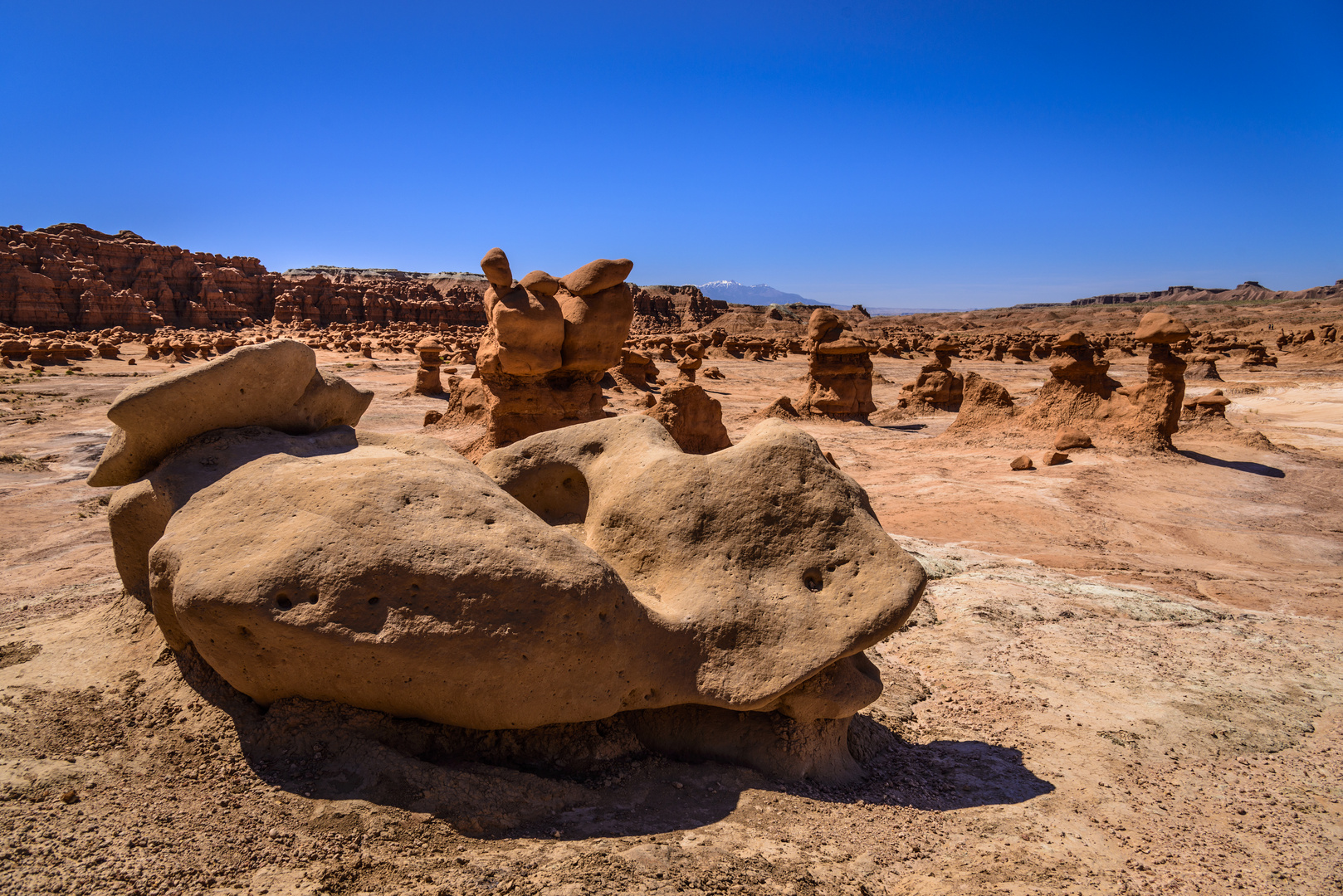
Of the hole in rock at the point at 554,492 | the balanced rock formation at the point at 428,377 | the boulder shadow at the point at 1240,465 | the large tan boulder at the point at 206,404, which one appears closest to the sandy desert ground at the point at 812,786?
the large tan boulder at the point at 206,404

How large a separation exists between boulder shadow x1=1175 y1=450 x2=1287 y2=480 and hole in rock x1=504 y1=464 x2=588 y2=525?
1161 cm

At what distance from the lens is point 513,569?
2656mm

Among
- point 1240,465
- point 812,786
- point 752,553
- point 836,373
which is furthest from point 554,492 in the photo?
point 836,373

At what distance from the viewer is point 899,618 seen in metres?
3.07

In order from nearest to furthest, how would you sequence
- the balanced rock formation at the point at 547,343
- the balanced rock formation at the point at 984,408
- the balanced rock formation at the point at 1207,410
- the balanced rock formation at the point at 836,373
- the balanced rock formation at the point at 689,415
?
1. the balanced rock formation at the point at 547,343
2. the balanced rock formation at the point at 689,415
3. the balanced rock formation at the point at 1207,410
4. the balanced rock formation at the point at 984,408
5. the balanced rock formation at the point at 836,373

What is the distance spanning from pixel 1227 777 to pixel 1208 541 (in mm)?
5603

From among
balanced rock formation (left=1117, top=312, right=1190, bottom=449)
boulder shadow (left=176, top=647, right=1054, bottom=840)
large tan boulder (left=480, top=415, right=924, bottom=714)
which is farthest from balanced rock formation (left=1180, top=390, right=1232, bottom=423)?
large tan boulder (left=480, top=415, right=924, bottom=714)

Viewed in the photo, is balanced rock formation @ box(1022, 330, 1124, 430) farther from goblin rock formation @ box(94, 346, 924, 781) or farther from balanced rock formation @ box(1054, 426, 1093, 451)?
goblin rock formation @ box(94, 346, 924, 781)

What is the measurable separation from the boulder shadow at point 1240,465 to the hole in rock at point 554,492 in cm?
1161

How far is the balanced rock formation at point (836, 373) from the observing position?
54.3 feet

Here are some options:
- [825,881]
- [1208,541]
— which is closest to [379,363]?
[1208,541]

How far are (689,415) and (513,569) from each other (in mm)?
7954

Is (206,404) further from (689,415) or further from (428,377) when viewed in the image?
(428,377)

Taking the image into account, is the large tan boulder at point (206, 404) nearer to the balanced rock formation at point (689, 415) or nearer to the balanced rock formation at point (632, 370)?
the balanced rock formation at point (689, 415)
